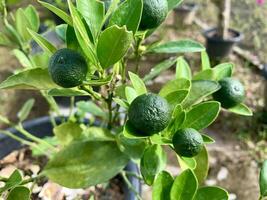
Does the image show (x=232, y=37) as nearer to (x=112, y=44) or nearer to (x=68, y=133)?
(x=68, y=133)

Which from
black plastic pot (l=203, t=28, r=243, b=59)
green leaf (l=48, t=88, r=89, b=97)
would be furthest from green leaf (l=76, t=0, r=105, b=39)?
black plastic pot (l=203, t=28, r=243, b=59)

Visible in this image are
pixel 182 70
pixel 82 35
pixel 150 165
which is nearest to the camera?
pixel 82 35

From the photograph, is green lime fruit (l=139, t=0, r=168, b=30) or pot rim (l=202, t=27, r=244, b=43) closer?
green lime fruit (l=139, t=0, r=168, b=30)

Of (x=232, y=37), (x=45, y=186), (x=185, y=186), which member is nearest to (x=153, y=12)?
(x=185, y=186)

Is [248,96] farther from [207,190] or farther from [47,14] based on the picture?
[47,14]

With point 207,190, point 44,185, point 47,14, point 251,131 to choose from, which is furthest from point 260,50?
point 207,190

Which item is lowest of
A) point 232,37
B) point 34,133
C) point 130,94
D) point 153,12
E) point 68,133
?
point 232,37

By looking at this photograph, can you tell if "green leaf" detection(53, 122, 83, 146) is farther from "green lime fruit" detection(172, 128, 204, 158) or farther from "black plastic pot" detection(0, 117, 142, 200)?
"green lime fruit" detection(172, 128, 204, 158)
